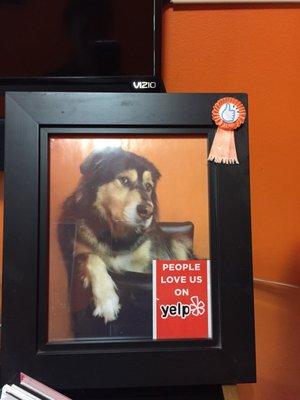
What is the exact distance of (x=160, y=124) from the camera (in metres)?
0.58

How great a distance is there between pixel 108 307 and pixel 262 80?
2.14 feet

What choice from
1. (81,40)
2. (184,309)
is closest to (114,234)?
(184,309)

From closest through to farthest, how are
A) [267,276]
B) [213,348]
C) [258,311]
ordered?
[213,348] → [258,311] → [267,276]

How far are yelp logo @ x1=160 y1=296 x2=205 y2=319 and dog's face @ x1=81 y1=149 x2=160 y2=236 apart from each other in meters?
0.10

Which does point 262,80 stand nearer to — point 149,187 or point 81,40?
point 81,40

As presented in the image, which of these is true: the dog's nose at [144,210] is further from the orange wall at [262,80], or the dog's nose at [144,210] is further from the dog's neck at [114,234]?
the orange wall at [262,80]

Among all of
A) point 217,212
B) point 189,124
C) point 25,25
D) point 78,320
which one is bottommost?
point 78,320

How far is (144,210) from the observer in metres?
0.58

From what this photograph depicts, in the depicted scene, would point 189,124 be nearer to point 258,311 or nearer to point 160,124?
point 160,124

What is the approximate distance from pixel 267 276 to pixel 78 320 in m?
0.53

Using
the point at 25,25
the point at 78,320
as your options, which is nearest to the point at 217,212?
the point at 78,320

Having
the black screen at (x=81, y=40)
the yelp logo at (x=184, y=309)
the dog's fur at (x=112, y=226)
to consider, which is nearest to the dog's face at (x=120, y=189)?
the dog's fur at (x=112, y=226)

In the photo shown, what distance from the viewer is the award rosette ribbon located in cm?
58

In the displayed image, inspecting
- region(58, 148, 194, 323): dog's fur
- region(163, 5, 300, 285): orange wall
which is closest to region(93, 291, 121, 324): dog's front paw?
region(58, 148, 194, 323): dog's fur
